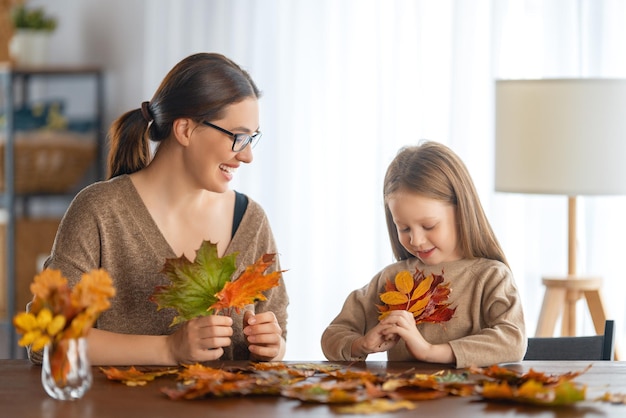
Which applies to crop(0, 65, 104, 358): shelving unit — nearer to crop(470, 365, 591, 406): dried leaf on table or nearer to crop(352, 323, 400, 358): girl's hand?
crop(352, 323, 400, 358): girl's hand

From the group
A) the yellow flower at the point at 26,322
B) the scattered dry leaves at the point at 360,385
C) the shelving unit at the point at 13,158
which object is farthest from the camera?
the shelving unit at the point at 13,158

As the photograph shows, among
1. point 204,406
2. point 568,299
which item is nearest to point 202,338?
point 204,406

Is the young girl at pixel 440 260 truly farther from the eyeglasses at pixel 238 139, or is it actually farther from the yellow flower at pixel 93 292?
the yellow flower at pixel 93 292

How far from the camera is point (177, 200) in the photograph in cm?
222

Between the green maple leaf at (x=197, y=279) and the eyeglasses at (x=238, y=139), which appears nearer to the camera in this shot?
the green maple leaf at (x=197, y=279)

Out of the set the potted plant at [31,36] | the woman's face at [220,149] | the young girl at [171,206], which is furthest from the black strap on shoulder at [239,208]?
the potted plant at [31,36]

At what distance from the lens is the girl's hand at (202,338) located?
1.82 meters

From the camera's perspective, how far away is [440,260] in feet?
7.04

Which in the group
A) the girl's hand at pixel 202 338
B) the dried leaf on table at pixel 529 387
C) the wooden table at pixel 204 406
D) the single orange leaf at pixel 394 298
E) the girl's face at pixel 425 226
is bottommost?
the wooden table at pixel 204 406

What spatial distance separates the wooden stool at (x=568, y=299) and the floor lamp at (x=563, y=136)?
69 millimetres

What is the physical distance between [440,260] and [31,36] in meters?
3.15

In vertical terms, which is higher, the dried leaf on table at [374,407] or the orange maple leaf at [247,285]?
the orange maple leaf at [247,285]

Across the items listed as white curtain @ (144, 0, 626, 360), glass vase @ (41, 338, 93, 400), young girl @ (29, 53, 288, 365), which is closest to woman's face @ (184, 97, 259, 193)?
young girl @ (29, 53, 288, 365)

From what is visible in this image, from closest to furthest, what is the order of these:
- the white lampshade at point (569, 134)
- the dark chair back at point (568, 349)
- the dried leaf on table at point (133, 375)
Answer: the dried leaf on table at point (133, 375)
the dark chair back at point (568, 349)
the white lampshade at point (569, 134)
